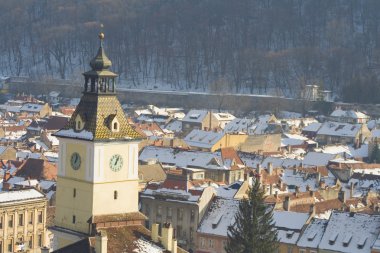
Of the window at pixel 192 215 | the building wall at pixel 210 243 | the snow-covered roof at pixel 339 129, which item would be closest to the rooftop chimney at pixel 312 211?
the building wall at pixel 210 243

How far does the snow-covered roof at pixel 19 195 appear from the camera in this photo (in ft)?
185

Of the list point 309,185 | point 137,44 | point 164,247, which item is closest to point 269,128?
point 309,185

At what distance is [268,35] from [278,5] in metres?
9.32

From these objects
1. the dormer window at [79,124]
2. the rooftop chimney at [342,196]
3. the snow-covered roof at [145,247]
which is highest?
the dormer window at [79,124]

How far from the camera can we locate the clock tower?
28547mm

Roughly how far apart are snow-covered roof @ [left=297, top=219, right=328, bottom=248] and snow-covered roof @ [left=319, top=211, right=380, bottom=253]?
0.30m

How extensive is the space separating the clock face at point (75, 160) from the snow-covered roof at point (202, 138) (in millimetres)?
66531

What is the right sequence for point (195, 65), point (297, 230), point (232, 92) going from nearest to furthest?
point (297, 230) < point (232, 92) < point (195, 65)

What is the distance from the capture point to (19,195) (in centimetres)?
5744

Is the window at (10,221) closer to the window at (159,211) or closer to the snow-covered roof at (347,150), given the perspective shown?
the window at (159,211)

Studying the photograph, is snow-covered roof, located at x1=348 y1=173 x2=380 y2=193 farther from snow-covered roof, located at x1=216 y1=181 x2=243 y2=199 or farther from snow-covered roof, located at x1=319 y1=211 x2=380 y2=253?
snow-covered roof, located at x1=319 y1=211 x2=380 y2=253

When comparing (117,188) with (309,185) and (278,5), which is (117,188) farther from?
(278,5)

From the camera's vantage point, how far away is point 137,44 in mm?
176500

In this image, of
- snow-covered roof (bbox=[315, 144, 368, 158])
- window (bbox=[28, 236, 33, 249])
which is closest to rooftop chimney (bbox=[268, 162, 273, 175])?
snow-covered roof (bbox=[315, 144, 368, 158])
